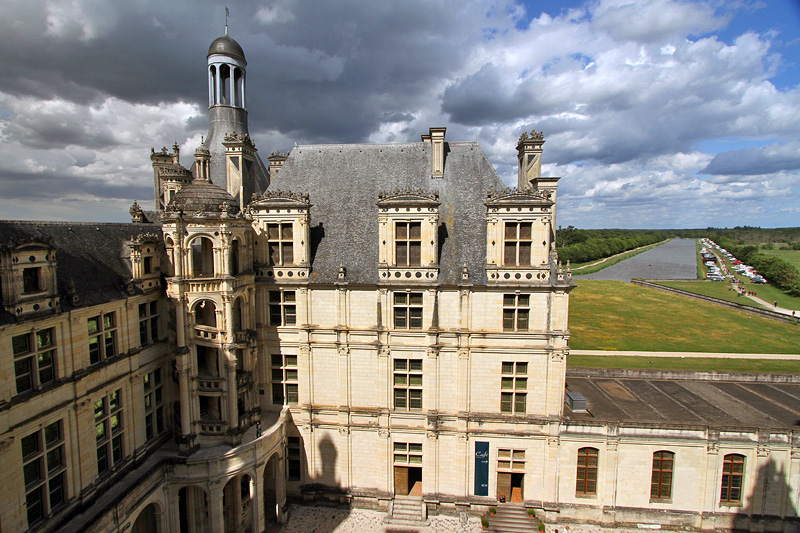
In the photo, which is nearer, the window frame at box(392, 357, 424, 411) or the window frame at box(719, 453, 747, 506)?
the window frame at box(719, 453, 747, 506)

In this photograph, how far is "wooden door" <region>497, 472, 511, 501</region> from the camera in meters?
21.0

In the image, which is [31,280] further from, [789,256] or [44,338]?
[789,256]

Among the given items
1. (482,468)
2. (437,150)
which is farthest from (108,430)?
(437,150)

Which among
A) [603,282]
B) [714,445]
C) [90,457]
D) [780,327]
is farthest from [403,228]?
[603,282]

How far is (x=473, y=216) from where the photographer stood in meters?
22.2

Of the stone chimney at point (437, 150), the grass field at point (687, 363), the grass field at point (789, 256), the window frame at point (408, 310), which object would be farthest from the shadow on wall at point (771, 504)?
the grass field at point (789, 256)

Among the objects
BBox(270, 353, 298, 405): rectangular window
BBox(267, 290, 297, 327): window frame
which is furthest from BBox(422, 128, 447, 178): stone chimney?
BBox(270, 353, 298, 405): rectangular window

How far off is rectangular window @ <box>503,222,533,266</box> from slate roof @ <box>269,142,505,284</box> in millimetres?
1333

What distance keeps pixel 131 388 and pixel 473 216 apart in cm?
1906

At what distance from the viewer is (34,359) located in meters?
12.9

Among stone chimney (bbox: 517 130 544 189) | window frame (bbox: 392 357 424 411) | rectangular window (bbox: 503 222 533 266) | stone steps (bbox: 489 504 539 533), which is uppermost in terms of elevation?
stone chimney (bbox: 517 130 544 189)

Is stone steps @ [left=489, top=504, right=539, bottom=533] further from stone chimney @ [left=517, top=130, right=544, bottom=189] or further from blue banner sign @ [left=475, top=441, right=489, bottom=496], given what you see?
stone chimney @ [left=517, top=130, right=544, bottom=189]

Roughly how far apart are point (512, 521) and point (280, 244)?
19725 millimetres

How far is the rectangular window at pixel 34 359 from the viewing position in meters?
12.5
